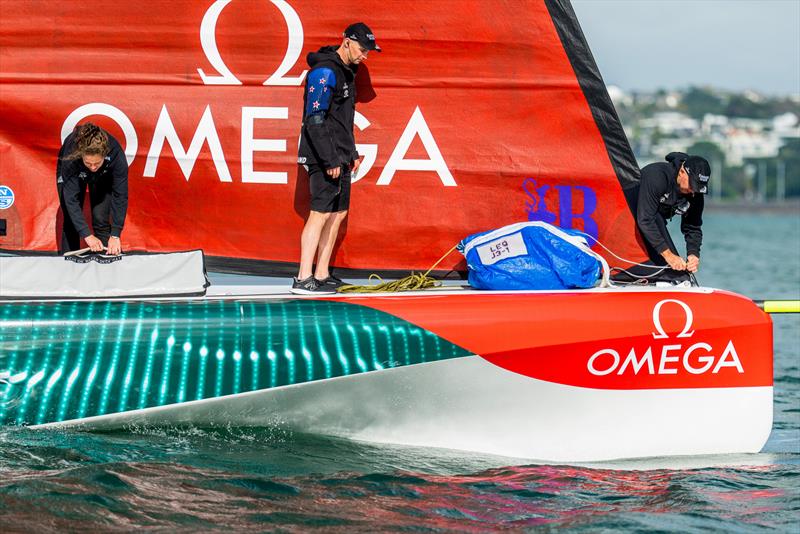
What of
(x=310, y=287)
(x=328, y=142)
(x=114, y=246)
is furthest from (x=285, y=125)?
(x=114, y=246)

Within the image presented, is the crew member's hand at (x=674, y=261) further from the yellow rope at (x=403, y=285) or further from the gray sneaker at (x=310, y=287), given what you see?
the gray sneaker at (x=310, y=287)

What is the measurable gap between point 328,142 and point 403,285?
0.77 meters

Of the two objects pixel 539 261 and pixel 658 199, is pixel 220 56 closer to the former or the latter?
pixel 539 261

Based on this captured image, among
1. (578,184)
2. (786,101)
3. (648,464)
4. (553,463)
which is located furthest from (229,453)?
(786,101)

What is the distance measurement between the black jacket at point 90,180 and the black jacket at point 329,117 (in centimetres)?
88

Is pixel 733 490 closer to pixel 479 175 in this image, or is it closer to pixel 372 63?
pixel 479 175

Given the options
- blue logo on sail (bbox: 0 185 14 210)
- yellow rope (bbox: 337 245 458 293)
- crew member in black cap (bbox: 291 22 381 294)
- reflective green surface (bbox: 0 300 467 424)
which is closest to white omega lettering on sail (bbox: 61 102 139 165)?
blue logo on sail (bbox: 0 185 14 210)

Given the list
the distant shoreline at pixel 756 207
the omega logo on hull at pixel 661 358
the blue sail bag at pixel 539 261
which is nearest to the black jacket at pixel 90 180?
the blue sail bag at pixel 539 261

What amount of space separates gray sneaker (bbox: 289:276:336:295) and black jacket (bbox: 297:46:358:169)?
55 cm

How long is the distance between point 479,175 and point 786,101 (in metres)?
130

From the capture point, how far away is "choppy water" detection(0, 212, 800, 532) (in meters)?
4.13

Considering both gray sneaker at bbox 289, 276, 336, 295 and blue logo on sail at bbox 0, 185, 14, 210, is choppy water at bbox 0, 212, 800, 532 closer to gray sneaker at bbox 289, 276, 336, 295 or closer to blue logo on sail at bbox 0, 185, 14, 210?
gray sneaker at bbox 289, 276, 336, 295

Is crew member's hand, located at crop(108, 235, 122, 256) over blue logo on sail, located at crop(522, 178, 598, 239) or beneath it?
beneath

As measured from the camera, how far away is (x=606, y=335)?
503 cm
